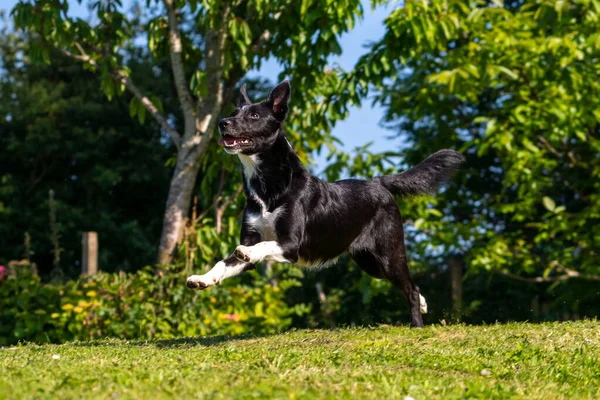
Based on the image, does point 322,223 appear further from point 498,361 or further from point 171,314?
point 171,314

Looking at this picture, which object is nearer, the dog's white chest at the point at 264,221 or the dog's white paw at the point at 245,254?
→ the dog's white paw at the point at 245,254

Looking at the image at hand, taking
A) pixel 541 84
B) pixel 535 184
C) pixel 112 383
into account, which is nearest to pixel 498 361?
pixel 112 383

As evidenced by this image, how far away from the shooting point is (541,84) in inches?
519

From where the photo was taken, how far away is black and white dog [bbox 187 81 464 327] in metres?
6.23

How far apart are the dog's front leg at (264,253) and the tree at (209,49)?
171 inches

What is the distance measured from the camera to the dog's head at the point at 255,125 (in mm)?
6332

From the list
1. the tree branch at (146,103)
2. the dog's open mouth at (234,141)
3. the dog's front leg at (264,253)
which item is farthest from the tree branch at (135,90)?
the dog's front leg at (264,253)

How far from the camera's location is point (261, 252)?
6.00m

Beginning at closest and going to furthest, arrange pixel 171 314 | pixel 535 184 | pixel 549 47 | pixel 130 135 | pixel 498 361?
1. pixel 498 361
2. pixel 171 314
3. pixel 549 47
4. pixel 535 184
5. pixel 130 135

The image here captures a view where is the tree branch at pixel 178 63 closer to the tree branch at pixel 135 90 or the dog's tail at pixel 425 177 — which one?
the tree branch at pixel 135 90

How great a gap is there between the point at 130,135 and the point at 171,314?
1456cm

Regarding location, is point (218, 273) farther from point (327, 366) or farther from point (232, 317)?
point (232, 317)

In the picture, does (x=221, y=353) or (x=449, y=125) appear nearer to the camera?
(x=221, y=353)

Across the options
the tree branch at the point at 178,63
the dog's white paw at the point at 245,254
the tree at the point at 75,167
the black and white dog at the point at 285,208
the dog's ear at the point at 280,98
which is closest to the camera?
the dog's white paw at the point at 245,254
